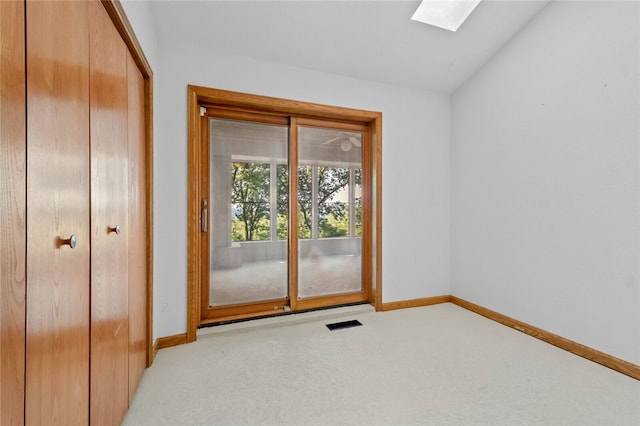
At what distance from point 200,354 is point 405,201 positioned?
2.43 meters

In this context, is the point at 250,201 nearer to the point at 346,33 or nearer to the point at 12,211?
the point at 346,33

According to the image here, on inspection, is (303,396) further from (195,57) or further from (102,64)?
(195,57)

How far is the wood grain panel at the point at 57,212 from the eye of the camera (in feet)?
2.53

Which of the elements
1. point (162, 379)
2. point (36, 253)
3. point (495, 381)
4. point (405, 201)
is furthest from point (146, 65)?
point (495, 381)

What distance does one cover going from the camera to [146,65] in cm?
180

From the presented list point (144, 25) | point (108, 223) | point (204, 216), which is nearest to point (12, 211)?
point (108, 223)

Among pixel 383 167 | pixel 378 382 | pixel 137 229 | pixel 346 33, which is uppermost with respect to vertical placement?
pixel 346 33

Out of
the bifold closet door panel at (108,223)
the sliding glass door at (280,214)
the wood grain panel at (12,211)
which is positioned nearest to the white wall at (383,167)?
the sliding glass door at (280,214)

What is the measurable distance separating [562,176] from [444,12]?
1.65 m

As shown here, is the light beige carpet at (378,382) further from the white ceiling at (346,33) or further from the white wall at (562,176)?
the white ceiling at (346,33)

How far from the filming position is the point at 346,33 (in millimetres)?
2369

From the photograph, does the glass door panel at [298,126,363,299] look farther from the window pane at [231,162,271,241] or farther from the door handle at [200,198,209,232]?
the door handle at [200,198,209,232]

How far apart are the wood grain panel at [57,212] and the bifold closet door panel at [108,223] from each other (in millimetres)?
73

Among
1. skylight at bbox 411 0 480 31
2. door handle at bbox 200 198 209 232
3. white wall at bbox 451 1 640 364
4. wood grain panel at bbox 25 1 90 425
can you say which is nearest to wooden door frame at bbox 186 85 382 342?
door handle at bbox 200 198 209 232
